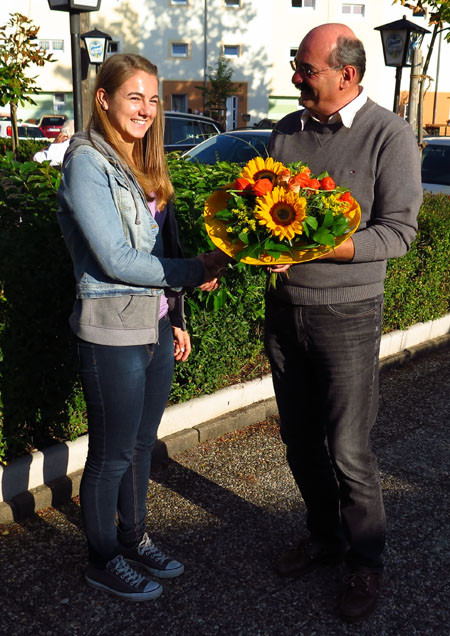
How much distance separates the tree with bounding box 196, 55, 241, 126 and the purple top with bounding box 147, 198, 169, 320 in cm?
3754

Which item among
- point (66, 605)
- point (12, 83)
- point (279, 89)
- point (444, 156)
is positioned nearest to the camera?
point (66, 605)

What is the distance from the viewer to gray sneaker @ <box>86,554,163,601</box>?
2920mm

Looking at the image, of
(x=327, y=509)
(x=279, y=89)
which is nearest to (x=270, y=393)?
(x=327, y=509)

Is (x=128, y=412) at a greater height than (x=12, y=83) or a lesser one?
lesser

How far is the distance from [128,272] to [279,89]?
141 feet

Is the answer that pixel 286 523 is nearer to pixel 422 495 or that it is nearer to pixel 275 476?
pixel 275 476

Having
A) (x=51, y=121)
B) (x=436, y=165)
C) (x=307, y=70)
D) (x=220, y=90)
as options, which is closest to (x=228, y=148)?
(x=436, y=165)

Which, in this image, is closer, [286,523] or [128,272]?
[128,272]

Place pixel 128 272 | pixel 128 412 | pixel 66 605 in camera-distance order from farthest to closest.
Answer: pixel 66 605
pixel 128 412
pixel 128 272

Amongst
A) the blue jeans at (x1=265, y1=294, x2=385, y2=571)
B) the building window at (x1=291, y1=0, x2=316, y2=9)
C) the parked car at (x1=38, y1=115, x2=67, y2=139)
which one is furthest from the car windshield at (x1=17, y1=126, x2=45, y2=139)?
the blue jeans at (x1=265, y1=294, x2=385, y2=571)

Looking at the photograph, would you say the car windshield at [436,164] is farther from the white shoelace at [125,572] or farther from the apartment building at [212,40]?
the apartment building at [212,40]

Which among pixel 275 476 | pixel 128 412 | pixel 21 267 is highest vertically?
pixel 21 267

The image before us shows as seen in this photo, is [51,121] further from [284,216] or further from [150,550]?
[284,216]

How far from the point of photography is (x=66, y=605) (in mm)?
2908
